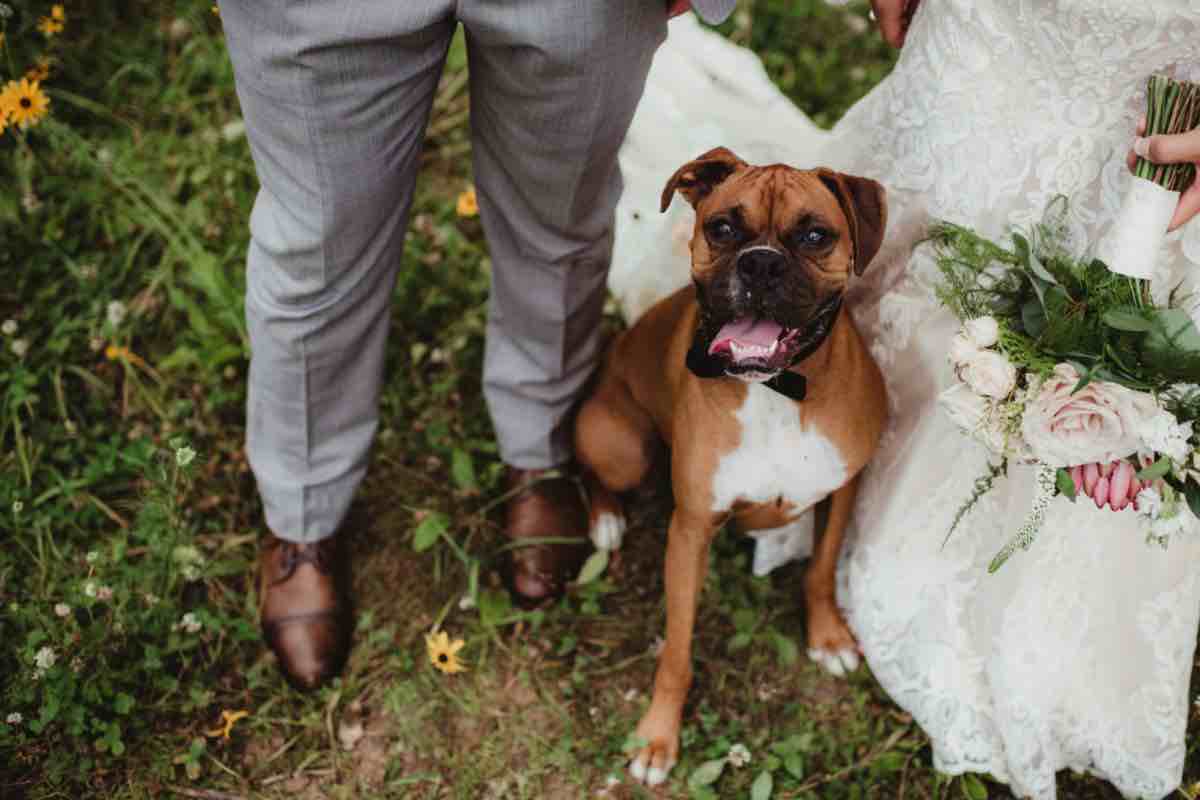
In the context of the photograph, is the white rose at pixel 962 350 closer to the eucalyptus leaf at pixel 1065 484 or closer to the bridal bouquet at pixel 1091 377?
the bridal bouquet at pixel 1091 377

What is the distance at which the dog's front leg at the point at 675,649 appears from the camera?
2805mm

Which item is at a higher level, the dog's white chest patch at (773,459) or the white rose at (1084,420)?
the white rose at (1084,420)

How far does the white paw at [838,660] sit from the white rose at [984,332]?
129cm

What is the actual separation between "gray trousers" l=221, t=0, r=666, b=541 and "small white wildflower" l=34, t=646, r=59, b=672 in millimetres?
662

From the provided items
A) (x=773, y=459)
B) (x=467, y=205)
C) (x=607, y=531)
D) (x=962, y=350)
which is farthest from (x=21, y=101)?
(x=962, y=350)

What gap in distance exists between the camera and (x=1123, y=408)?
2082mm

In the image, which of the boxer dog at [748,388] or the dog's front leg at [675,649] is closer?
the boxer dog at [748,388]

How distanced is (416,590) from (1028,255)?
6.80ft

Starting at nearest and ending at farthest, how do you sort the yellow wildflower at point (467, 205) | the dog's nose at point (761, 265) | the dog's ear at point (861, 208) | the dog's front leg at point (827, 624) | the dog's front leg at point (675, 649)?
the dog's nose at point (761, 265)
the dog's ear at point (861, 208)
the dog's front leg at point (675, 649)
the dog's front leg at point (827, 624)
the yellow wildflower at point (467, 205)

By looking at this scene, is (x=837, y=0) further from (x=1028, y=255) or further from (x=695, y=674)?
(x=695, y=674)

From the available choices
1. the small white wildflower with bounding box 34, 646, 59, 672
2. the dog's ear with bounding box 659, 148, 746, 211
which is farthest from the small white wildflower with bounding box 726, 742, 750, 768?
the small white wildflower with bounding box 34, 646, 59, 672

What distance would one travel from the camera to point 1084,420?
82.6 inches

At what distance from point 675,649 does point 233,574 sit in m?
1.43

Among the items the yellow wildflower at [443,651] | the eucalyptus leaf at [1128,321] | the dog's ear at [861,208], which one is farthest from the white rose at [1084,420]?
the yellow wildflower at [443,651]
